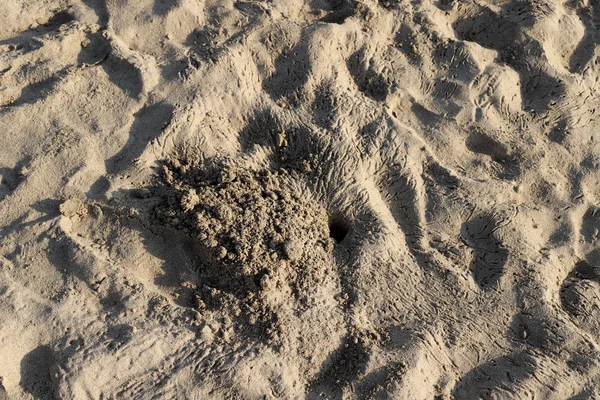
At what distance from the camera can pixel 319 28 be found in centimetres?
298

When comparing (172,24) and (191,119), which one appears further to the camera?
(172,24)

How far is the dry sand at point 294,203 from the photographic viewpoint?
92.8 inches

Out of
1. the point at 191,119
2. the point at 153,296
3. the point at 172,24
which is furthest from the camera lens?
the point at 172,24

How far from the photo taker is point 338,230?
9.19 feet

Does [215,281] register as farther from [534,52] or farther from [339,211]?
[534,52]

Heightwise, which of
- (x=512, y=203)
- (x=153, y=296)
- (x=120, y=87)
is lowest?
(x=153, y=296)

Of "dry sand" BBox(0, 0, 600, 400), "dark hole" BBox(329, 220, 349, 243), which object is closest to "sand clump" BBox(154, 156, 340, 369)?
"dry sand" BBox(0, 0, 600, 400)

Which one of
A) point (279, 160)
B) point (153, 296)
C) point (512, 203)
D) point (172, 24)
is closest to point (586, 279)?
point (512, 203)

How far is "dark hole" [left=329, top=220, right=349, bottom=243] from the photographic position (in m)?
2.77

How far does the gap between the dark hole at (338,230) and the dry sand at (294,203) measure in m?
0.01

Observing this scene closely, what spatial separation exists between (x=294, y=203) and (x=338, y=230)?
1.20 feet

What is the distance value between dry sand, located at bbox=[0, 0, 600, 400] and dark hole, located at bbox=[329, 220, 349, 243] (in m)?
0.01

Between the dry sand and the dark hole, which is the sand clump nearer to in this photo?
the dry sand

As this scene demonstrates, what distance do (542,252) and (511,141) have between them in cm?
76
